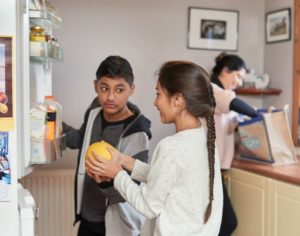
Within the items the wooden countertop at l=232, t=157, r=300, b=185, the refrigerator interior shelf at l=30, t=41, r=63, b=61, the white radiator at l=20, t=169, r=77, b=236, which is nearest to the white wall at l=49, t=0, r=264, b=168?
the white radiator at l=20, t=169, r=77, b=236

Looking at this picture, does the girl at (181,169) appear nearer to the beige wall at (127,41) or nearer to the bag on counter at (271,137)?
the bag on counter at (271,137)

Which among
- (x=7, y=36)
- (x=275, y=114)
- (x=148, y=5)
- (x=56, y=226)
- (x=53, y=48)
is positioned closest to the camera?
(x=7, y=36)

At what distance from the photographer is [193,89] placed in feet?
4.08

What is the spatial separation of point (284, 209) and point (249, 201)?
0.31 m

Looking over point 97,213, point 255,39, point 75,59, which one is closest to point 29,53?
point 97,213

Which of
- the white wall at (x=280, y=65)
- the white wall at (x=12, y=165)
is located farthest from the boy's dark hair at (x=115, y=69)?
the white wall at (x=280, y=65)

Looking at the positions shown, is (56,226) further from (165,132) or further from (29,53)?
(29,53)

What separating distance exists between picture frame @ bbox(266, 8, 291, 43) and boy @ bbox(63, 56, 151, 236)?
1615 millimetres

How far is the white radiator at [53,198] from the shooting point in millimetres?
2646

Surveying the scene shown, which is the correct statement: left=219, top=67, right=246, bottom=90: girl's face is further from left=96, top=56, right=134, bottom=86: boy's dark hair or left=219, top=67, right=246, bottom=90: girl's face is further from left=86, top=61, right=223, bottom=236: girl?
left=86, top=61, right=223, bottom=236: girl

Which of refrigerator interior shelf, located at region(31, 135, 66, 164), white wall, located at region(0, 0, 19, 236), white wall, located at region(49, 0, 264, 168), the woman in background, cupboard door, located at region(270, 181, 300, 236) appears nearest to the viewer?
white wall, located at region(0, 0, 19, 236)

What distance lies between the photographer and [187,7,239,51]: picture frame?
2986 mm

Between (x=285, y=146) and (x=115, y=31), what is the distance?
129cm

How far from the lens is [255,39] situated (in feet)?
10.4
